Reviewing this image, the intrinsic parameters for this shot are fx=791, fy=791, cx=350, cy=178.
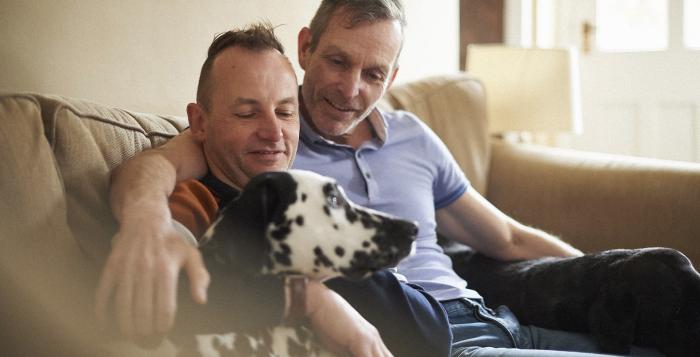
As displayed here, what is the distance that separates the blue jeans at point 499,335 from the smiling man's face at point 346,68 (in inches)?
13.8

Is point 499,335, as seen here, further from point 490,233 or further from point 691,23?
point 691,23

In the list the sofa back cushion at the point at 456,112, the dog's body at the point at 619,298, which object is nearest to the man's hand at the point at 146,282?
the dog's body at the point at 619,298

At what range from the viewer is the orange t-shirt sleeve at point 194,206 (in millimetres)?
835

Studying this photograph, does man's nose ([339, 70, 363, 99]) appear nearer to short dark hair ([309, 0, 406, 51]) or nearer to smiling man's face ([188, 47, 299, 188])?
short dark hair ([309, 0, 406, 51])

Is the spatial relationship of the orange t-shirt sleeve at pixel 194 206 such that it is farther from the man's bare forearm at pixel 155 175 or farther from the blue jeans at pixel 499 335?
the blue jeans at pixel 499 335

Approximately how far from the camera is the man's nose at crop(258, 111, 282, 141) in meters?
0.88

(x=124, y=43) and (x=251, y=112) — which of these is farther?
(x=124, y=43)

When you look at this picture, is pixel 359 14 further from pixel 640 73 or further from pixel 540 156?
pixel 640 73

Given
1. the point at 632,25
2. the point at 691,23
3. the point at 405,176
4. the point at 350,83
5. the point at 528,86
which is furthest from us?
the point at 632,25

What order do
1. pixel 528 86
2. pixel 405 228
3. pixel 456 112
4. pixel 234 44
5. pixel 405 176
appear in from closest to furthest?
1. pixel 405 228
2. pixel 234 44
3. pixel 405 176
4. pixel 456 112
5. pixel 528 86

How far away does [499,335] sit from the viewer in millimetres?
1257

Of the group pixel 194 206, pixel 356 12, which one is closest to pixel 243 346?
pixel 194 206

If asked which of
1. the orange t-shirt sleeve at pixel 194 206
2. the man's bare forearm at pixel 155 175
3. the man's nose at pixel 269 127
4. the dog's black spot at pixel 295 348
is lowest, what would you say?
the dog's black spot at pixel 295 348

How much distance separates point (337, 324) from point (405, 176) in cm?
59
